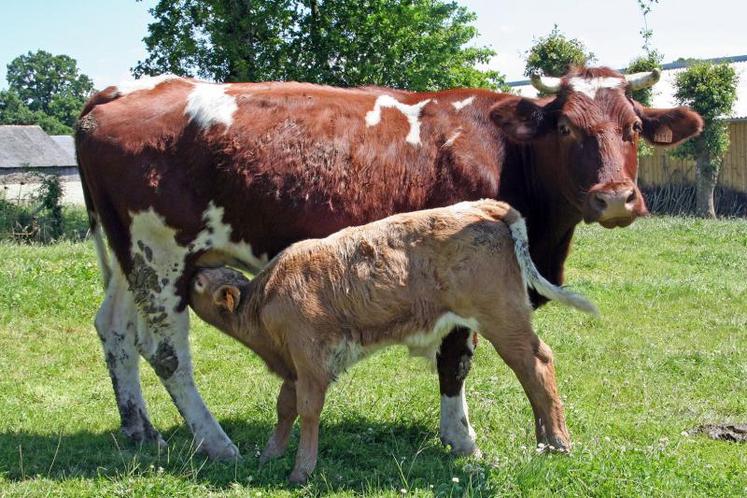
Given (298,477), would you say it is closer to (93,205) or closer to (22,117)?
(93,205)

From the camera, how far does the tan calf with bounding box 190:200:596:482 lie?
5371mm

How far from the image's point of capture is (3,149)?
46.9 meters

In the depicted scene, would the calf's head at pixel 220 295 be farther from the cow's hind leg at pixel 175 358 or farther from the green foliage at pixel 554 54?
the green foliage at pixel 554 54

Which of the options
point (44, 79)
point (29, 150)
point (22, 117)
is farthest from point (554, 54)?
point (44, 79)

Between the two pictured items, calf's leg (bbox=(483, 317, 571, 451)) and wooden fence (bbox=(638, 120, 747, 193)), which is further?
wooden fence (bbox=(638, 120, 747, 193))

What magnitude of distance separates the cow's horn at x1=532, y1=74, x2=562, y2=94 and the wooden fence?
913 inches

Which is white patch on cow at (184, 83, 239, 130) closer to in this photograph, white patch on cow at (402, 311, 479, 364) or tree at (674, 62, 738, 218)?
white patch on cow at (402, 311, 479, 364)

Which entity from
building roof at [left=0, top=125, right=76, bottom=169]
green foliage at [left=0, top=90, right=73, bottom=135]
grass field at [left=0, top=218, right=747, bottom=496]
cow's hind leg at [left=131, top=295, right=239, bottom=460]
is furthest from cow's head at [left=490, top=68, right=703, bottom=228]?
green foliage at [left=0, top=90, right=73, bottom=135]

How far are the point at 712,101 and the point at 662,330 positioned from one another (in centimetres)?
1821

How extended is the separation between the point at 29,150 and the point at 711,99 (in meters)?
37.5

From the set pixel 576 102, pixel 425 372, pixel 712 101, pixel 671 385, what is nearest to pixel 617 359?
pixel 671 385

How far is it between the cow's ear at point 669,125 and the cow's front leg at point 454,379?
2133 millimetres

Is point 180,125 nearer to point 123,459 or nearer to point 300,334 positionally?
point 300,334

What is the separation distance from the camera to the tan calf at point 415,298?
5.37m
